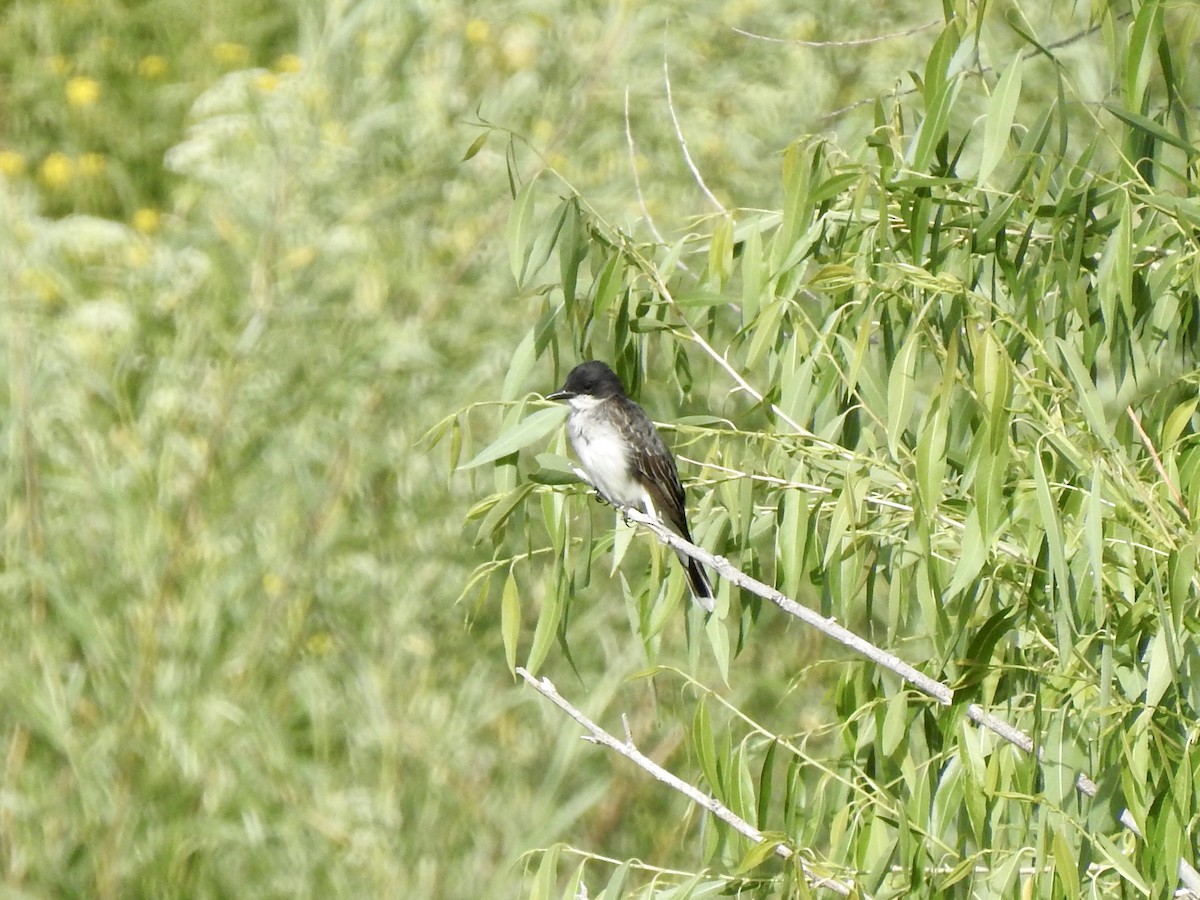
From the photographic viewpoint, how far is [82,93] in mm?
8859

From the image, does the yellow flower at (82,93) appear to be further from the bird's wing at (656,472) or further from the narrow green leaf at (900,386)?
the narrow green leaf at (900,386)

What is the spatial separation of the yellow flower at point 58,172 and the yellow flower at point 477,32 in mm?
2896

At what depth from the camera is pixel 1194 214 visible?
2.80m

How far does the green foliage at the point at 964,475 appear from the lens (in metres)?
2.64

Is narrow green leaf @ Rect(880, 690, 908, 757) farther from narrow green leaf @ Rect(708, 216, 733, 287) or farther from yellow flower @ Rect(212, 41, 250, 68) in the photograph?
yellow flower @ Rect(212, 41, 250, 68)

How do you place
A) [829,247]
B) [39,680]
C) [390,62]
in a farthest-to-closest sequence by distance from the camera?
[390,62]
[39,680]
[829,247]

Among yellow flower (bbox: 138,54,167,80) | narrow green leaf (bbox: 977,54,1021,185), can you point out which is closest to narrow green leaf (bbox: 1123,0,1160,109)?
narrow green leaf (bbox: 977,54,1021,185)

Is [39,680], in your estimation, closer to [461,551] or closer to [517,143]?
[461,551]

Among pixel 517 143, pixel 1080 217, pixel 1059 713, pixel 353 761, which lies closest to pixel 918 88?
pixel 1080 217

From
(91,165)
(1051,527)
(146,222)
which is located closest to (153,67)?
(91,165)

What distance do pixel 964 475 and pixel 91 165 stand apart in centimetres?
669

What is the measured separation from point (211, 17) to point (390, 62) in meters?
3.69

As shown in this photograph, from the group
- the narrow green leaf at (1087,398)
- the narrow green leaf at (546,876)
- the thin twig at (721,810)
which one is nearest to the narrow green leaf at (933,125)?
the narrow green leaf at (1087,398)

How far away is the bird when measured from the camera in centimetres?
570
